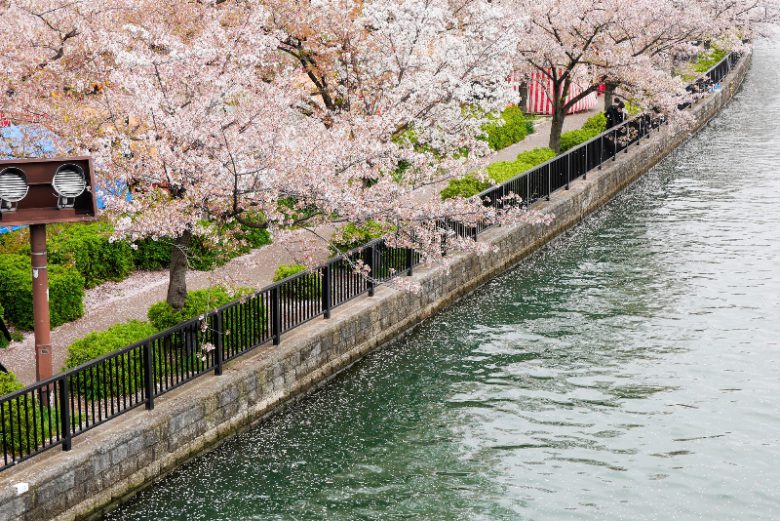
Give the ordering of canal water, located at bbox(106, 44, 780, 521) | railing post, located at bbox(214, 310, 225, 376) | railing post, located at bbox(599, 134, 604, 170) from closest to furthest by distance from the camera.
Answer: canal water, located at bbox(106, 44, 780, 521) → railing post, located at bbox(214, 310, 225, 376) → railing post, located at bbox(599, 134, 604, 170)

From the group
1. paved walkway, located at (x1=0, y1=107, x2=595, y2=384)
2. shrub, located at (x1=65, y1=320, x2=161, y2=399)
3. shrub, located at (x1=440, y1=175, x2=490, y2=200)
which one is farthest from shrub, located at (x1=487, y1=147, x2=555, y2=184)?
shrub, located at (x1=65, y1=320, x2=161, y2=399)

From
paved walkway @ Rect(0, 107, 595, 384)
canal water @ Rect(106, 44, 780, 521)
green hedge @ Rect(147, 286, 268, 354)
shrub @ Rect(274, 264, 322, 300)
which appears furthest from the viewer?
shrub @ Rect(274, 264, 322, 300)

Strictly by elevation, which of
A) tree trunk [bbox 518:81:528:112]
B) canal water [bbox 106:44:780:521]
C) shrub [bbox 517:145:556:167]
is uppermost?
tree trunk [bbox 518:81:528:112]

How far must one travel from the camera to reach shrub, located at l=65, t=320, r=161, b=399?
14734 millimetres

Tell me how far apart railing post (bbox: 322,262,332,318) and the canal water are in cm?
127

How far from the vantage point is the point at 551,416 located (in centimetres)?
1758

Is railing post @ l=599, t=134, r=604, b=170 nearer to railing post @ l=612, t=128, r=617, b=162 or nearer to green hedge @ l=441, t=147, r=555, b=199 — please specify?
railing post @ l=612, t=128, r=617, b=162

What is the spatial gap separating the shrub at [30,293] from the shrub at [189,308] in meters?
1.50

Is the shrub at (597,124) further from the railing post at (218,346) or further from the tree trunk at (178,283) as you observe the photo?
the railing post at (218,346)

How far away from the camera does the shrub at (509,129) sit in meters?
36.8

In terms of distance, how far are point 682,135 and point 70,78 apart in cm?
3327

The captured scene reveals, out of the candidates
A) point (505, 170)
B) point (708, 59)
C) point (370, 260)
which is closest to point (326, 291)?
point (370, 260)

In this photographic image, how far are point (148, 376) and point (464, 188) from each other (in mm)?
13621

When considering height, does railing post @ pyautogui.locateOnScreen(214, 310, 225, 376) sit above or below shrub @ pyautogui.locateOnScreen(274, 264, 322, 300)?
below
